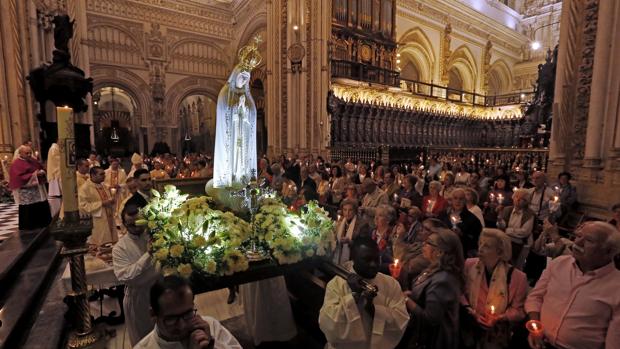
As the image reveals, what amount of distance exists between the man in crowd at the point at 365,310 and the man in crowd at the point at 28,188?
251 inches

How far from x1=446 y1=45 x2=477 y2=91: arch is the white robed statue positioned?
85.2 feet

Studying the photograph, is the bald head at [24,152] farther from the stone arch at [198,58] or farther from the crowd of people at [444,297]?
the stone arch at [198,58]

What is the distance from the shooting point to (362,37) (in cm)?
1894

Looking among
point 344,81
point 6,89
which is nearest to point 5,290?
point 6,89

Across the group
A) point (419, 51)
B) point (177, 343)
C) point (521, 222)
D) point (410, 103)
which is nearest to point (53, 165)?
point (177, 343)

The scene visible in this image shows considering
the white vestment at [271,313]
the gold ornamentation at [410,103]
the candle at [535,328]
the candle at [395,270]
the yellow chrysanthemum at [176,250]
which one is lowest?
the white vestment at [271,313]

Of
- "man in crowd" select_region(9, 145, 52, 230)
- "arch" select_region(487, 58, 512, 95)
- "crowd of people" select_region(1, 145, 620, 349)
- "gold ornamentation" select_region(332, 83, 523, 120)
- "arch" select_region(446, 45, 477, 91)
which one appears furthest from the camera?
"arch" select_region(487, 58, 512, 95)

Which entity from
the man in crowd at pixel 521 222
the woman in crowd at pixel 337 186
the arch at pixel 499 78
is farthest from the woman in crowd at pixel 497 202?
the arch at pixel 499 78

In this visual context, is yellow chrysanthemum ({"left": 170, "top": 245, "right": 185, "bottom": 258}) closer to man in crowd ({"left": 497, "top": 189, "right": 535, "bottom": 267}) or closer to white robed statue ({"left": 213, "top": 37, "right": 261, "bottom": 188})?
white robed statue ({"left": 213, "top": 37, "right": 261, "bottom": 188})

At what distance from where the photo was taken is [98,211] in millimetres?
5527

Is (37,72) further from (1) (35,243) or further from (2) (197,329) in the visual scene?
(2) (197,329)

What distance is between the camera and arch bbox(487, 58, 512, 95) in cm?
3238

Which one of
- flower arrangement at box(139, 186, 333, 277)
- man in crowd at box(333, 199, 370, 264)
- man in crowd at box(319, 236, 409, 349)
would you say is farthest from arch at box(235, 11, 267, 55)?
man in crowd at box(319, 236, 409, 349)

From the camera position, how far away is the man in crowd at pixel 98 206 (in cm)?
543
